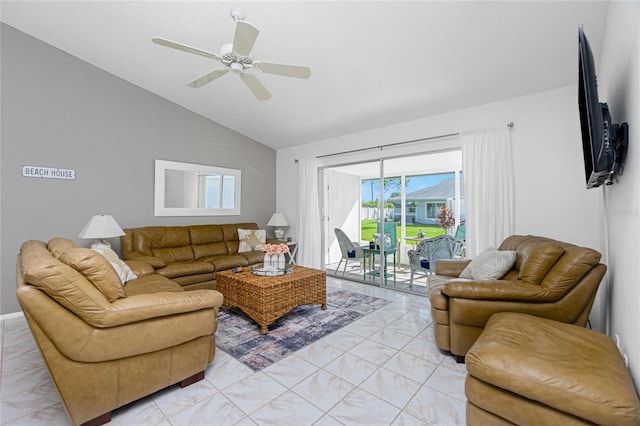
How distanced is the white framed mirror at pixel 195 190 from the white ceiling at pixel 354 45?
1200mm

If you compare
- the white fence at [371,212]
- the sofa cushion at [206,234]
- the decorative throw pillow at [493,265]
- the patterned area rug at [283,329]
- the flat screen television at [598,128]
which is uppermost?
the flat screen television at [598,128]

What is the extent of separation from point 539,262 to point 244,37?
2.61 metres

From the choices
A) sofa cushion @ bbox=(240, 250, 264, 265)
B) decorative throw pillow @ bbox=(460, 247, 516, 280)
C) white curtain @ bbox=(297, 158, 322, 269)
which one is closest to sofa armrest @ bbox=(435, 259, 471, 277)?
decorative throw pillow @ bbox=(460, 247, 516, 280)

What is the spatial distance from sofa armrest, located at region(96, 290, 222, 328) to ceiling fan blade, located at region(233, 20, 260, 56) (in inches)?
66.7

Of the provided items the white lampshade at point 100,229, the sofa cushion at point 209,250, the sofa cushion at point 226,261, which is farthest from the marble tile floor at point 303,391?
the sofa cushion at point 209,250

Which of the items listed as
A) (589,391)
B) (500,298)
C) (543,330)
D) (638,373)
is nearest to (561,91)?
(500,298)

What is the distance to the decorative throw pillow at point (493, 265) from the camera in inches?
96.9

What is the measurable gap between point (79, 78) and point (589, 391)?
211 inches

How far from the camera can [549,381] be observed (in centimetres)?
114

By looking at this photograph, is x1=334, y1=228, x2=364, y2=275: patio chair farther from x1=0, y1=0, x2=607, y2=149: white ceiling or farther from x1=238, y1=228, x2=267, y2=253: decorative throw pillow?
x1=0, y1=0, x2=607, y2=149: white ceiling

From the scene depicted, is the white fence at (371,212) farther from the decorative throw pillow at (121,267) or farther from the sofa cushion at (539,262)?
the decorative throw pillow at (121,267)

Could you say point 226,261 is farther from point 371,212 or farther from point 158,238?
point 371,212

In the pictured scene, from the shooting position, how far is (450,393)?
1842mm

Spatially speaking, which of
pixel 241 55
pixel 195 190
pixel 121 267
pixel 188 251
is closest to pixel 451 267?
pixel 241 55
